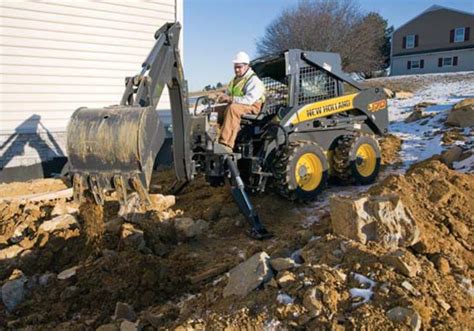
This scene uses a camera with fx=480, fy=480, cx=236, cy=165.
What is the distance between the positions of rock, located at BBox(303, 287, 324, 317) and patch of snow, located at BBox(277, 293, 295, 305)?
112mm

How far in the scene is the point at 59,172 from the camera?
9.12 metres

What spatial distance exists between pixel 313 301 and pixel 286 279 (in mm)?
389

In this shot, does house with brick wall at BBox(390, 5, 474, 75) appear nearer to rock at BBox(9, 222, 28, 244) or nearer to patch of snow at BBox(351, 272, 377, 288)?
rock at BBox(9, 222, 28, 244)

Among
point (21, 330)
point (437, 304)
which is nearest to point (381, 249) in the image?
point (437, 304)

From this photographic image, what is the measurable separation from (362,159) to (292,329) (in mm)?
5342

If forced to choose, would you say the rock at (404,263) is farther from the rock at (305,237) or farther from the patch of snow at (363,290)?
the rock at (305,237)

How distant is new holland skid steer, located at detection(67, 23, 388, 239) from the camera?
4.51 meters

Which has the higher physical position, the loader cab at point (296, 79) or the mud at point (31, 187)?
the loader cab at point (296, 79)

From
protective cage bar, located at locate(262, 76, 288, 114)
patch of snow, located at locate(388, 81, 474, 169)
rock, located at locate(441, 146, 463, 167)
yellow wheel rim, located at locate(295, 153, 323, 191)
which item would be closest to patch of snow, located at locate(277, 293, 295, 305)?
yellow wheel rim, located at locate(295, 153, 323, 191)

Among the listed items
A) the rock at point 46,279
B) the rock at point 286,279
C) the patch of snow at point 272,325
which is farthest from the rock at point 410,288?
Result: the rock at point 46,279

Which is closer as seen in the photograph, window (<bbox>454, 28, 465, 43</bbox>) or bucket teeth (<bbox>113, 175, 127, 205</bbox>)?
bucket teeth (<bbox>113, 175, 127, 205</bbox>)

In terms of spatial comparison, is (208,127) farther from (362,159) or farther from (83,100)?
(83,100)

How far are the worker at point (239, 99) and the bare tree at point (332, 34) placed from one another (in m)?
35.0

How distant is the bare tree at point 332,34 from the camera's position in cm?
4137
